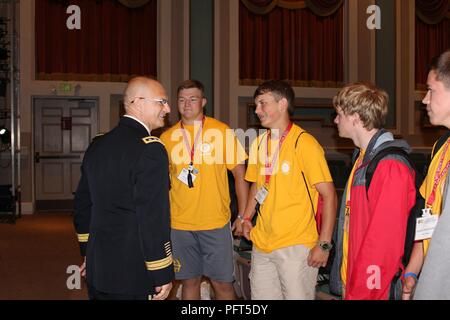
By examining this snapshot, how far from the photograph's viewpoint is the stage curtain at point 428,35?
10508mm

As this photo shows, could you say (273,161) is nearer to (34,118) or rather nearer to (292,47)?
(292,47)

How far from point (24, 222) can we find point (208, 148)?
6.06 meters

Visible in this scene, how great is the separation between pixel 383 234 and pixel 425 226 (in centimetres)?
14

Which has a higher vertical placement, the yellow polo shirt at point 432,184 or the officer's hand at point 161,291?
the yellow polo shirt at point 432,184

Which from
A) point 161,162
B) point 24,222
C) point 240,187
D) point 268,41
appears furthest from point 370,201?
point 268,41

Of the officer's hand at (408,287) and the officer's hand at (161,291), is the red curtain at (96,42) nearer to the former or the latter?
the officer's hand at (161,291)

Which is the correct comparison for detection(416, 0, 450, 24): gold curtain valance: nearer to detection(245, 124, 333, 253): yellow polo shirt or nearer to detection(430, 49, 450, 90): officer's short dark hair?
detection(245, 124, 333, 253): yellow polo shirt

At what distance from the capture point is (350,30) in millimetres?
10047

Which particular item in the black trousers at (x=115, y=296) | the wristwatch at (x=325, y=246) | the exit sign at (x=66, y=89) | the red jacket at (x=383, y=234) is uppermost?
the exit sign at (x=66, y=89)

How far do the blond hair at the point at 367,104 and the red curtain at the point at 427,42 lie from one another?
9.20 meters

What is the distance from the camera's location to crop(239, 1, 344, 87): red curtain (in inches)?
388

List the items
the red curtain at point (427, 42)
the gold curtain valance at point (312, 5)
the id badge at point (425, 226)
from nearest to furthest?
the id badge at point (425, 226) < the gold curtain valance at point (312, 5) < the red curtain at point (427, 42)
